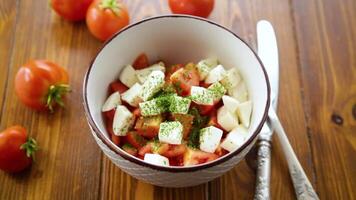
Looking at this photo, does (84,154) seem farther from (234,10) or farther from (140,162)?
(234,10)

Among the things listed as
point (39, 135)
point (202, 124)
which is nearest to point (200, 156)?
point (202, 124)

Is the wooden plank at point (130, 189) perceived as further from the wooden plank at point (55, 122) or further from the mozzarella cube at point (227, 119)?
the mozzarella cube at point (227, 119)

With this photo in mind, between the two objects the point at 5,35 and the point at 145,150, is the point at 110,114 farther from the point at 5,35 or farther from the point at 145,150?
the point at 5,35

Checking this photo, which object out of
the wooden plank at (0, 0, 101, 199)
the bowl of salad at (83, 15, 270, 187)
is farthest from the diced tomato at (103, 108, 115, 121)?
the wooden plank at (0, 0, 101, 199)

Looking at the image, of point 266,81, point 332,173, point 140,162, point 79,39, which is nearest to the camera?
point 140,162

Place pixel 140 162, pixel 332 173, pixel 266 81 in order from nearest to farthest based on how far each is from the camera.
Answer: pixel 140 162, pixel 266 81, pixel 332 173

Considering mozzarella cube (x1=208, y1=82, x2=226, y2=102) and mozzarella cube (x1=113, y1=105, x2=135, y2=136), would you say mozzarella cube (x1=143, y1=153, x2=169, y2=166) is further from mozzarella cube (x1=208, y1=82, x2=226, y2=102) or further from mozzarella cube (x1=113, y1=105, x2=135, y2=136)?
mozzarella cube (x1=208, y1=82, x2=226, y2=102)
